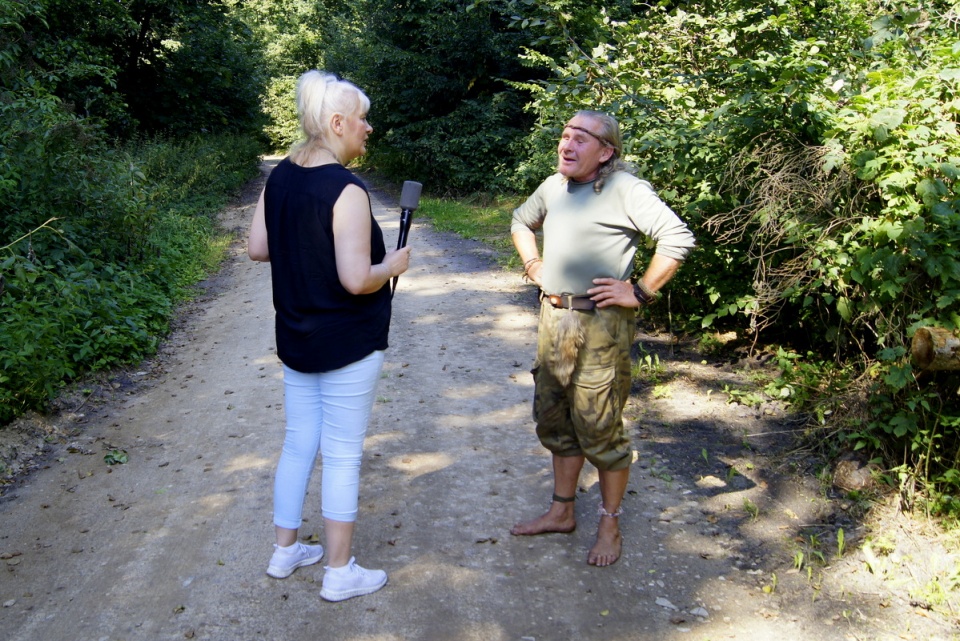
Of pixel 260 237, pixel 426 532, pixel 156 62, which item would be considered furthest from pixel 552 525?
pixel 156 62

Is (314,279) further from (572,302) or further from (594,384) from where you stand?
(594,384)

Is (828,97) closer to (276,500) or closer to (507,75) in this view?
(276,500)

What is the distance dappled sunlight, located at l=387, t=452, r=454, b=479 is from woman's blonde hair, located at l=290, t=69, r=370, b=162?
7.50 feet

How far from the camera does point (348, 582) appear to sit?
11.6 ft

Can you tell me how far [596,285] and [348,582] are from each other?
1.68 m

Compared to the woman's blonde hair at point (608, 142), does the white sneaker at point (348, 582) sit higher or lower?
lower

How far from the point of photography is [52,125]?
848 centimetres

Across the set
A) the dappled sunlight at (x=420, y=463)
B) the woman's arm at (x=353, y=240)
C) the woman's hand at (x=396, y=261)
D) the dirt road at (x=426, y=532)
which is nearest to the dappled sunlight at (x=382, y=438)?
the dirt road at (x=426, y=532)

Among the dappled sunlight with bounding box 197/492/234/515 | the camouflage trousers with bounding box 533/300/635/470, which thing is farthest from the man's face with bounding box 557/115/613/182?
the dappled sunlight with bounding box 197/492/234/515

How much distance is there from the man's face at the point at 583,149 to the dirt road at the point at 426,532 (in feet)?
5.97

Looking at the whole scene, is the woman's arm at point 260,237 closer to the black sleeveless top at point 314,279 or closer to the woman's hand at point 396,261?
the black sleeveless top at point 314,279

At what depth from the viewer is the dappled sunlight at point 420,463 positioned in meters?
4.89

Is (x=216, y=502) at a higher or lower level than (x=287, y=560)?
lower

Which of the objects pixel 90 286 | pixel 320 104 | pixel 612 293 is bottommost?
pixel 90 286
